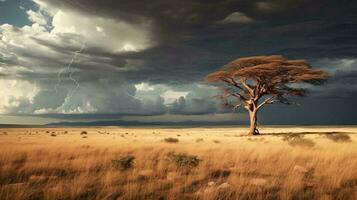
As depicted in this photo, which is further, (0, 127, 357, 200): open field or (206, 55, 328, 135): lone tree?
(206, 55, 328, 135): lone tree

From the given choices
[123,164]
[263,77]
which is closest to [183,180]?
[123,164]

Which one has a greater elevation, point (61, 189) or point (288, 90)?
point (288, 90)

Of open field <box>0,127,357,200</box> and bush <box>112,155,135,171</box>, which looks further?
bush <box>112,155,135,171</box>

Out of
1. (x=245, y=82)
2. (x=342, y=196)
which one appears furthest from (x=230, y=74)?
(x=342, y=196)

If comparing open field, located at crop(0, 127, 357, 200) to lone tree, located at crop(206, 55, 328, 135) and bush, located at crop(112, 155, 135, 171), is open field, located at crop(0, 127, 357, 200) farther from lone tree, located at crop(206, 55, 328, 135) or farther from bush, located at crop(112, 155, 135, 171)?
lone tree, located at crop(206, 55, 328, 135)

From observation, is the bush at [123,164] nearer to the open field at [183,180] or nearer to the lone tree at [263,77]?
the open field at [183,180]

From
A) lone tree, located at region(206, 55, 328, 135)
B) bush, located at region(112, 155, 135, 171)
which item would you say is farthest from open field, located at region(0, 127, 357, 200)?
lone tree, located at region(206, 55, 328, 135)

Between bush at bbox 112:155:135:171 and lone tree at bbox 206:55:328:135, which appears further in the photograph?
lone tree at bbox 206:55:328:135

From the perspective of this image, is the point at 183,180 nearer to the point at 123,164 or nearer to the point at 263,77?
the point at 123,164

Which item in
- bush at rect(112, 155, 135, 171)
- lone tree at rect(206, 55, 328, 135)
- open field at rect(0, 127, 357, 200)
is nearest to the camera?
open field at rect(0, 127, 357, 200)

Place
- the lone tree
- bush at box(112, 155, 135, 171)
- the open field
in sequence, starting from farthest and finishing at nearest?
the lone tree < bush at box(112, 155, 135, 171) < the open field

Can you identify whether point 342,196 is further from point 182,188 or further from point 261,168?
point 261,168

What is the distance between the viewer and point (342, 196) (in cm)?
744

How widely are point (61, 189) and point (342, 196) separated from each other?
19.3 ft
